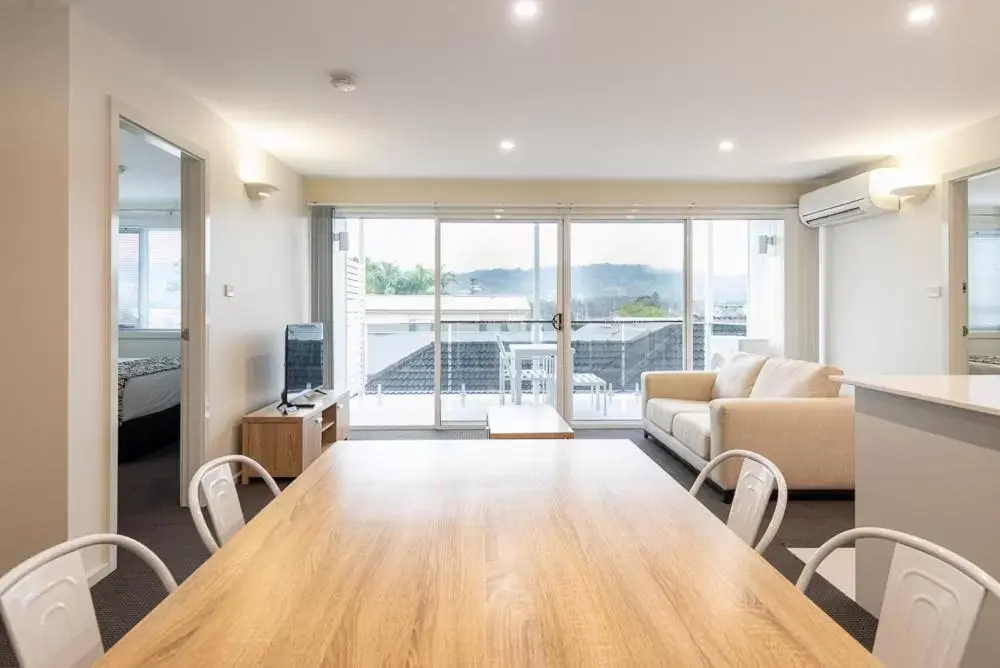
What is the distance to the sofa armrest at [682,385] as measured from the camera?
210 inches

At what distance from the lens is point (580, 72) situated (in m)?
3.27

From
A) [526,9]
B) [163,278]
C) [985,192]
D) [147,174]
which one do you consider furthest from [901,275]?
[163,278]

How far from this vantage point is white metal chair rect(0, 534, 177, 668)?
34.4 inches

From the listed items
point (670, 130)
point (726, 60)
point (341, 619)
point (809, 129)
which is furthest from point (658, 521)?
point (809, 129)

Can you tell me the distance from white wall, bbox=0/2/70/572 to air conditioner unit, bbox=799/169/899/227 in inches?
208

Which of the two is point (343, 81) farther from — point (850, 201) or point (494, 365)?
point (850, 201)

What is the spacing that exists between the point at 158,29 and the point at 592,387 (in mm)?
4722

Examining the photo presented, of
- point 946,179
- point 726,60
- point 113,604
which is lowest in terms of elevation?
point 113,604

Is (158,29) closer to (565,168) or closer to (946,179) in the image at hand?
(565,168)

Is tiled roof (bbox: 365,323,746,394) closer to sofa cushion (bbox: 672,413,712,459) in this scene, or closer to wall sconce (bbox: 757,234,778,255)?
wall sconce (bbox: 757,234,778,255)

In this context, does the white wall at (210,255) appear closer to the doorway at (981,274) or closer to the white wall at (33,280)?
the white wall at (33,280)

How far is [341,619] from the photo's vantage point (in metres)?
0.84

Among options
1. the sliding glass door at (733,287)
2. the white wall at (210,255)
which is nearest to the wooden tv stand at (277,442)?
the white wall at (210,255)

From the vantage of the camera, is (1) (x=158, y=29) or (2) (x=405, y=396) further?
(2) (x=405, y=396)
